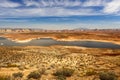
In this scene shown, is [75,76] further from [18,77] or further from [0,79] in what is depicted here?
[0,79]

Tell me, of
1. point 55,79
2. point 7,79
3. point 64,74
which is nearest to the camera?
point 7,79

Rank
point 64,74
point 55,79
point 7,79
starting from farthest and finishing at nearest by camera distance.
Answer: point 64,74 < point 55,79 < point 7,79

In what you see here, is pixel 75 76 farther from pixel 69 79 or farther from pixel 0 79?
pixel 0 79

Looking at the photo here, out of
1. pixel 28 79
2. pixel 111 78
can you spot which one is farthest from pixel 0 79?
pixel 111 78

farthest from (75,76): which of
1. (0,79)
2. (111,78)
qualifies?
(0,79)

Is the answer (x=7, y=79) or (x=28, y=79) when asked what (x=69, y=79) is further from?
(x=7, y=79)

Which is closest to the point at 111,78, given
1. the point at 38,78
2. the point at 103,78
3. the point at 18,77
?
the point at 103,78

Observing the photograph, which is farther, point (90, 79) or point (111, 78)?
point (90, 79)

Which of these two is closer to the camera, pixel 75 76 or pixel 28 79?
pixel 28 79
